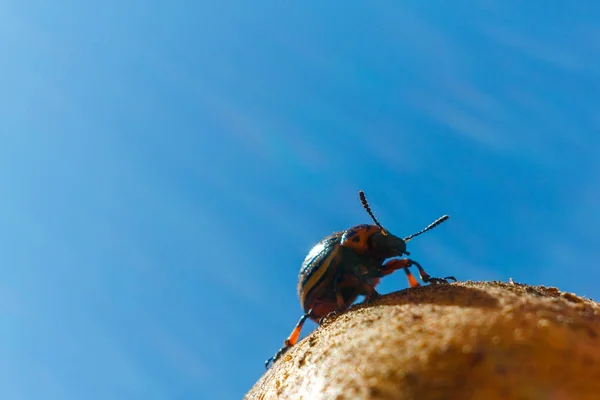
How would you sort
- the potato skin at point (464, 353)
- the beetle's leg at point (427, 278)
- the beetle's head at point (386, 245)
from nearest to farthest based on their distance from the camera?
the potato skin at point (464, 353)
the beetle's leg at point (427, 278)
the beetle's head at point (386, 245)

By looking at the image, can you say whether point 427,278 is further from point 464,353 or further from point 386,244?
point 464,353

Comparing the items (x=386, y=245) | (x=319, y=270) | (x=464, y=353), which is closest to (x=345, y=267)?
(x=319, y=270)

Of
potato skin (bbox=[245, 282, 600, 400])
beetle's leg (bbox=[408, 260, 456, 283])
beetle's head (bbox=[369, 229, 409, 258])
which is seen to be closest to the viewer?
potato skin (bbox=[245, 282, 600, 400])

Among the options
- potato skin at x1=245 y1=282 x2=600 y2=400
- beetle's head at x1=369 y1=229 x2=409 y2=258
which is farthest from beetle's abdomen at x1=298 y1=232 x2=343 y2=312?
potato skin at x1=245 y1=282 x2=600 y2=400

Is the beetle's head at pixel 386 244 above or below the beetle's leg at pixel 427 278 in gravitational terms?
above

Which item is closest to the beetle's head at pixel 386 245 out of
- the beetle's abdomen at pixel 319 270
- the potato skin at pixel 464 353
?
the beetle's abdomen at pixel 319 270

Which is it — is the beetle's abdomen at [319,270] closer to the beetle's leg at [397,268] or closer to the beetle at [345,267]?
the beetle at [345,267]

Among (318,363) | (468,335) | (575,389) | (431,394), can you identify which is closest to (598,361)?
(575,389)

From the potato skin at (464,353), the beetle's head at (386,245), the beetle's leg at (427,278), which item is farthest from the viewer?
the beetle's head at (386,245)

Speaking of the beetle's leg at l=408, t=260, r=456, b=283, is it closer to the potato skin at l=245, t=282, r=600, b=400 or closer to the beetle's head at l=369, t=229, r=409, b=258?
the beetle's head at l=369, t=229, r=409, b=258
